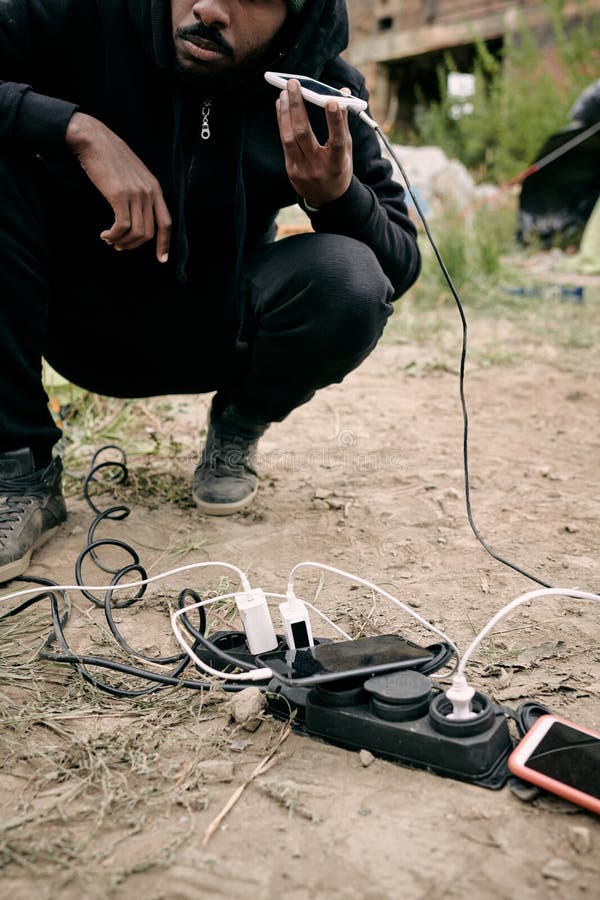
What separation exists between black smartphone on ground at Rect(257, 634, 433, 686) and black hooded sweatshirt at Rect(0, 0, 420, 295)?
3.24ft

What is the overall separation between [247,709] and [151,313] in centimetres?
112

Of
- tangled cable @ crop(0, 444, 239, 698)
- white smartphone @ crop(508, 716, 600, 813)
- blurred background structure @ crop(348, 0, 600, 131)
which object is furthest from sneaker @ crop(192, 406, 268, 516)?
blurred background structure @ crop(348, 0, 600, 131)

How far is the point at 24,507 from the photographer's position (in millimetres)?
1909

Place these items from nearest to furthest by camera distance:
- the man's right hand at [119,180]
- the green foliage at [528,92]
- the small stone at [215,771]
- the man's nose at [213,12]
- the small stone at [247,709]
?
the small stone at [215,771], the small stone at [247,709], the man's nose at [213,12], the man's right hand at [119,180], the green foliage at [528,92]

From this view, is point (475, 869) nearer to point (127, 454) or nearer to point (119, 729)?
point (119, 729)

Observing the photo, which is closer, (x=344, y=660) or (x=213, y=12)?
(x=344, y=660)

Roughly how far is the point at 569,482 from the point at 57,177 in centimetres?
160

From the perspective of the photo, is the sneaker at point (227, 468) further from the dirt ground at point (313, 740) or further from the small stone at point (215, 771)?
the small stone at point (215, 771)

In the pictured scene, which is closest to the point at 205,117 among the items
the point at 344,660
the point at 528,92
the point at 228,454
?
the point at 228,454

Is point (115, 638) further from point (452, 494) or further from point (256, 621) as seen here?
point (452, 494)

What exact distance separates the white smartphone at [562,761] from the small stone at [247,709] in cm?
39

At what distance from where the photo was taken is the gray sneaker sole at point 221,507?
7.23 ft

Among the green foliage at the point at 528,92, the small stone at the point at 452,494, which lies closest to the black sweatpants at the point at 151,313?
the small stone at the point at 452,494

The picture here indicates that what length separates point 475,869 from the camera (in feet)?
3.28
